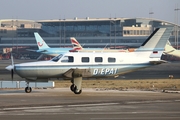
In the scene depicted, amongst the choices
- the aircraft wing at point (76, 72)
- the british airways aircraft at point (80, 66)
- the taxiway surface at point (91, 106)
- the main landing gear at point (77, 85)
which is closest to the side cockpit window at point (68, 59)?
the british airways aircraft at point (80, 66)

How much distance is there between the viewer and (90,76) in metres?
27.4

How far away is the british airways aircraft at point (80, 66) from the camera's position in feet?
86.8

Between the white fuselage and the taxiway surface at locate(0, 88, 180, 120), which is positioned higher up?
the white fuselage

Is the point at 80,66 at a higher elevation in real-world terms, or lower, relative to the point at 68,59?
lower

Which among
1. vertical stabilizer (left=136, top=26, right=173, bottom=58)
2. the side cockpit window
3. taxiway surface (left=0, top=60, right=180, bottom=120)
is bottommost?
taxiway surface (left=0, top=60, right=180, bottom=120)

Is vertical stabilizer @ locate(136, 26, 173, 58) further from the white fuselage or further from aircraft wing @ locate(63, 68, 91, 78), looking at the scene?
aircraft wing @ locate(63, 68, 91, 78)

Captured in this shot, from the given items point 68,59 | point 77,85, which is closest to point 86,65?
point 68,59

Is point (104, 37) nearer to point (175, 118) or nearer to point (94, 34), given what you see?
point (94, 34)

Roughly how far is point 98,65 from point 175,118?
11.2m

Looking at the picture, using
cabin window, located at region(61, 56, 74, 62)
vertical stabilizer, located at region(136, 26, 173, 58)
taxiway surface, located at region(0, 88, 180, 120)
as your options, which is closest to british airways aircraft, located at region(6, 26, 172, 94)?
cabin window, located at region(61, 56, 74, 62)

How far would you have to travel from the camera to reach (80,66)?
26953 mm

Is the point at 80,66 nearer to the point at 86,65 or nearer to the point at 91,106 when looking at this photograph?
the point at 86,65

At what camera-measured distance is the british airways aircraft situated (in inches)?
1041

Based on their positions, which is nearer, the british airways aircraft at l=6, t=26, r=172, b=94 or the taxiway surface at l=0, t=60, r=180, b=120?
the taxiway surface at l=0, t=60, r=180, b=120
